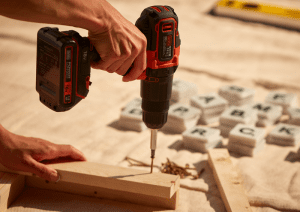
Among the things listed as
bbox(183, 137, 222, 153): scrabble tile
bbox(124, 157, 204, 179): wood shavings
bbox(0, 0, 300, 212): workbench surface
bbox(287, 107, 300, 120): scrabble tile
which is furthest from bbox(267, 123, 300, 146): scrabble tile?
bbox(124, 157, 204, 179): wood shavings

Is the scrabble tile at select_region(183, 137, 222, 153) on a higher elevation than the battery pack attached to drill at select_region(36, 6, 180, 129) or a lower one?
lower

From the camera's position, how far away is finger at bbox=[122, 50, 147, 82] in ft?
6.10

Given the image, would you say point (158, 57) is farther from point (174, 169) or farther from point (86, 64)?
point (174, 169)

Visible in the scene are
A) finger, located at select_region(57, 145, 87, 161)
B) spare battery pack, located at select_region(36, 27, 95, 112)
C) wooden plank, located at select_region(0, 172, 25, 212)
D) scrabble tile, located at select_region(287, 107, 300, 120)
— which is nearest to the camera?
spare battery pack, located at select_region(36, 27, 95, 112)

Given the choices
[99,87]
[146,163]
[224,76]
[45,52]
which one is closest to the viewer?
[45,52]

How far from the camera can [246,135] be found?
2818mm

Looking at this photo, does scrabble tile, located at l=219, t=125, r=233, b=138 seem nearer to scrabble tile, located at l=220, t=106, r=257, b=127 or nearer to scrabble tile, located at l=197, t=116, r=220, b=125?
scrabble tile, located at l=220, t=106, r=257, b=127

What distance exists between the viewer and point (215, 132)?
293 cm

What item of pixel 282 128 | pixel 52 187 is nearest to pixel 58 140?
pixel 52 187

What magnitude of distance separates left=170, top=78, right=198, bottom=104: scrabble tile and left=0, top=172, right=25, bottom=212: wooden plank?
1.77 m

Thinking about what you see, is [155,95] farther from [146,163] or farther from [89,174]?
[146,163]

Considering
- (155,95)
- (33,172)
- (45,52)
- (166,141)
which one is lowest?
(166,141)

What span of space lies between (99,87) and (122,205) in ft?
6.49

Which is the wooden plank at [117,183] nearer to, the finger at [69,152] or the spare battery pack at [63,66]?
the finger at [69,152]
